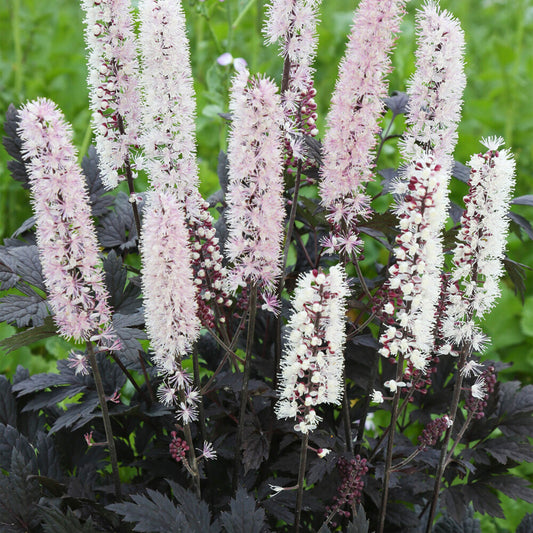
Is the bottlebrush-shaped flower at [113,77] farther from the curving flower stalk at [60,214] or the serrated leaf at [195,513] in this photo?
the serrated leaf at [195,513]

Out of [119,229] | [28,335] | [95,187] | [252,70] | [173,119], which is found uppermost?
[252,70]

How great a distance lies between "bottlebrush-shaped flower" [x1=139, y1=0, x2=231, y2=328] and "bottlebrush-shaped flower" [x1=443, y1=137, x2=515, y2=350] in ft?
2.18

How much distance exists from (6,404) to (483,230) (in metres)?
1.72

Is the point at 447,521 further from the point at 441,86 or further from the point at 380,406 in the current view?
the point at 441,86

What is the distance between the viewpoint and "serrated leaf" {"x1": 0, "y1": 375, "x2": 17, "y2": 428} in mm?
2410

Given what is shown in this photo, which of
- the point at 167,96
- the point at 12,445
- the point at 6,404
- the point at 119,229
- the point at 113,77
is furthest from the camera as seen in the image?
the point at 119,229

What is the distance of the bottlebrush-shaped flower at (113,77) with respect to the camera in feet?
6.36

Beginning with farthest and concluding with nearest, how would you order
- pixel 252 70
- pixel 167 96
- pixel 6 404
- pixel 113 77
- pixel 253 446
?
1. pixel 252 70
2. pixel 6 404
3. pixel 253 446
4. pixel 113 77
5. pixel 167 96

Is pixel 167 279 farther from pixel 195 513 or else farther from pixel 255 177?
pixel 195 513

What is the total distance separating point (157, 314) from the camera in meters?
1.63

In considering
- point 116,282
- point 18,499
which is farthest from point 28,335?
point 18,499

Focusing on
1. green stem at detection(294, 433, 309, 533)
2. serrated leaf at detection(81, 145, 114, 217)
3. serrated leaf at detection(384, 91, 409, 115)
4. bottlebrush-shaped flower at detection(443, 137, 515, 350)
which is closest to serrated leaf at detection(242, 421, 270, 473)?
green stem at detection(294, 433, 309, 533)

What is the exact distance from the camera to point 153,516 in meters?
1.75

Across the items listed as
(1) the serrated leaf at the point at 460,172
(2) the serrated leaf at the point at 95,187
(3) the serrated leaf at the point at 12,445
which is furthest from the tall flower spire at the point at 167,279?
(1) the serrated leaf at the point at 460,172
